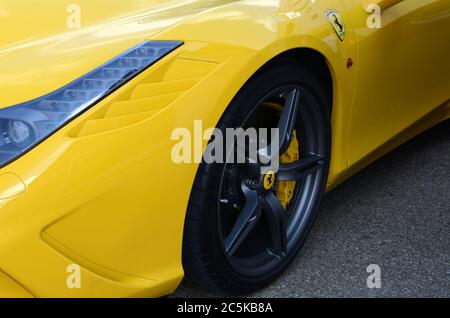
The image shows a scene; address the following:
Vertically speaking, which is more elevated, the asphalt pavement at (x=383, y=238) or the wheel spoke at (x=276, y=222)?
the wheel spoke at (x=276, y=222)

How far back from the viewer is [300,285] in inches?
91.7

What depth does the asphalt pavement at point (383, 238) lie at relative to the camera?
2316 millimetres

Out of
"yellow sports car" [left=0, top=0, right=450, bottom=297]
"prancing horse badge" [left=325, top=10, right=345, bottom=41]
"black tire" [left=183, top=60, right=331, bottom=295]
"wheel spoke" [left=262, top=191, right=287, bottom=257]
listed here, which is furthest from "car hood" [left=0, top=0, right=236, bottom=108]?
"wheel spoke" [left=262, top=191, right=287, bottom=257]

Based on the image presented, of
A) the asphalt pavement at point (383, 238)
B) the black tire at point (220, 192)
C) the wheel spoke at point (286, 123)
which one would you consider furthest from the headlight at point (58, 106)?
the asphalt pavement at point (383, 238)

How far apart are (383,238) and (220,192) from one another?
98 cm

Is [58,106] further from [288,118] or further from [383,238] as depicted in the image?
[383,238]

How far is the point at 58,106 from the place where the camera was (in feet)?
5.41

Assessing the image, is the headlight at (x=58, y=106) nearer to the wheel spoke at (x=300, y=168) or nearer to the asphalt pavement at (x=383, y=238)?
the wheel spoke at (x=300, y=168)

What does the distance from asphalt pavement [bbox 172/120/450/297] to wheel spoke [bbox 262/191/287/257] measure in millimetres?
135

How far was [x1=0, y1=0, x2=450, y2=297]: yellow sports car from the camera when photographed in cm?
160

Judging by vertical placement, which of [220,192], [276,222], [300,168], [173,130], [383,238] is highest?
[173,130]

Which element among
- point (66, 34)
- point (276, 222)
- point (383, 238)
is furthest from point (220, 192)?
point (383, 238)

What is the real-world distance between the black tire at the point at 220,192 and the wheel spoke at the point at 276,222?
0.13 ft
